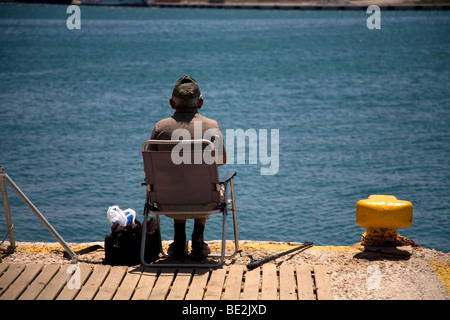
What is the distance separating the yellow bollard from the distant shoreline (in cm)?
6685

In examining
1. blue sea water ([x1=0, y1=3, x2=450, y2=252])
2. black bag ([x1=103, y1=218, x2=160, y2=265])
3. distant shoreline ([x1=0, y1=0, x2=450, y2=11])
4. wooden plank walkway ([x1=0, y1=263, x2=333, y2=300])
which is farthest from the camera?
distant shoreline ([x1=0, y1=0, x2=450, y2=11])

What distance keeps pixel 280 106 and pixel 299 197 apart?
42.6ft

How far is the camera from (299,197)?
13.0m

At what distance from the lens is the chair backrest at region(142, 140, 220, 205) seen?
5477mm

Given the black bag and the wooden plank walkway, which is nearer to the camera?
the wooden plank walkway

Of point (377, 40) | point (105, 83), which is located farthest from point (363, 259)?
point (377, 40)

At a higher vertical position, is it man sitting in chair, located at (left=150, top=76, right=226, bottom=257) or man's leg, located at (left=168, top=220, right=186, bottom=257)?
man sitting in chair, located at (left=150, top=76, right=226, bottom=257)

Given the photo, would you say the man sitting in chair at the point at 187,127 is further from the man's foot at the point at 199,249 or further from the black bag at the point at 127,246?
the black bag at the point at 127,246

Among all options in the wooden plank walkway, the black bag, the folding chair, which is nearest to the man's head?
the folding chair

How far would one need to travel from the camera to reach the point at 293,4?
240 feet

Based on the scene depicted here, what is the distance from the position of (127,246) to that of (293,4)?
2752 inches

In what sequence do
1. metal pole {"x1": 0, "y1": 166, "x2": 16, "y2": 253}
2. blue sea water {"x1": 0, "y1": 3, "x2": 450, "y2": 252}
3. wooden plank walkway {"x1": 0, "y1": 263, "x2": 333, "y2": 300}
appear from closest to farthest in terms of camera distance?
1. wooden plank walkway {"x1": 0, "y1": 263, "x2": 333, "y2": 300}
2. metal pole {"x1": 0, "y1": 166, "x2": 16, "y2": 253}
3. blue sea water {"x1": 0, "y1": 3, "x2": 450, "y2": 252}

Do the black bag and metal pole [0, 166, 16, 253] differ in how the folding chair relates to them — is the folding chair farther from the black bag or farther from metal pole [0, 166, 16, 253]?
metal pole [0, 166, 16, 253]
